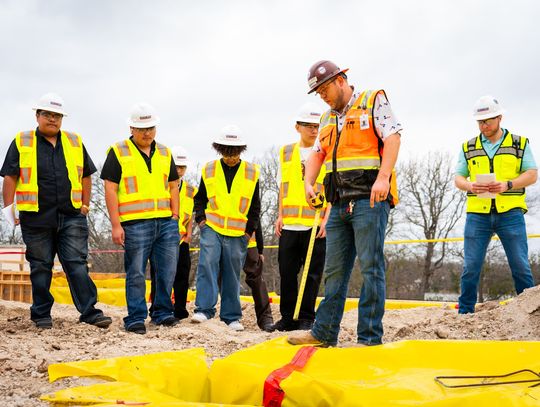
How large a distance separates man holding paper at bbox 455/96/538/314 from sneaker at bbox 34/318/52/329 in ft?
12.8

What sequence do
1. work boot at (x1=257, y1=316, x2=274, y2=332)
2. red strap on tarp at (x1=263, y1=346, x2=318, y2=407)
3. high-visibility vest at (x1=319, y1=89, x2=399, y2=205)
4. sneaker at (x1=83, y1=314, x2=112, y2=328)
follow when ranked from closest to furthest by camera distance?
red strap on tarp at (x1=263, y1=346, x2=318, y2=407)
high-visibility vest at (x1=319, y1=89, x2=399, y2=205)
sneaker at (x1=83, y1=314, x2=112, y2=328)
work boot at (x1=257, y1=316, x2=274, y2=332)

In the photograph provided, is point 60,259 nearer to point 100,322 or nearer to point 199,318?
point 100,322

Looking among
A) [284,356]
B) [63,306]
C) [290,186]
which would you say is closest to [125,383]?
[284,356]

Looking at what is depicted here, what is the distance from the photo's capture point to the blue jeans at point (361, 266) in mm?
4148

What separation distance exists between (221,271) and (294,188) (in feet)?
3.90

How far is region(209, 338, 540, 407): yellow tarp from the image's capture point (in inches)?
107

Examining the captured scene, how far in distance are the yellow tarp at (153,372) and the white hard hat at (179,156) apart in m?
5.32

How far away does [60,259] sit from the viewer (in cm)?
600

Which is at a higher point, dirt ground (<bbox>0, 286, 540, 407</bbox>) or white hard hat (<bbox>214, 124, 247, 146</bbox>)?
white hard hat (<bbox>214, 124, 247, 146</bbox>)

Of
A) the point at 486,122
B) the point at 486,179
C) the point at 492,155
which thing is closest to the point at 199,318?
the point at 486,179

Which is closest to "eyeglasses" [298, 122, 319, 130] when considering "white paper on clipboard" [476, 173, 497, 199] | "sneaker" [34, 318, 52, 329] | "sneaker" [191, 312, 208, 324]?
"white paper on clipboard" [476, 173, 497, 199]

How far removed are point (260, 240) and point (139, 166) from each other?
→ 1740 millimetres

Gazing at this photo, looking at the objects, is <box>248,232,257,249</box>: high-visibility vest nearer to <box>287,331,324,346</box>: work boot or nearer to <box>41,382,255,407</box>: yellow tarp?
A: <box>287,331,324,346</box>: work boot

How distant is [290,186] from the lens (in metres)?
6.46
